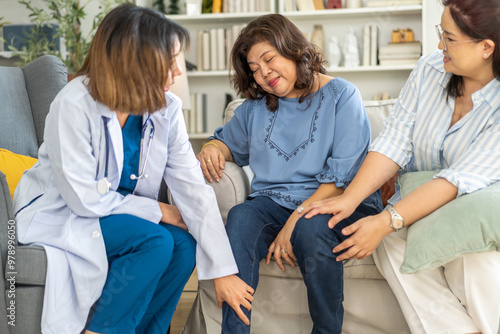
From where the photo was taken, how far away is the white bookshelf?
3.33 metres

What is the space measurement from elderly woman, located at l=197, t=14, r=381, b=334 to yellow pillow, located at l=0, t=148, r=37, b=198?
531 mm

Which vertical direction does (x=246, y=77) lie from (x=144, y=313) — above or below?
above

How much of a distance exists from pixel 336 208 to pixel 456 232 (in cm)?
31

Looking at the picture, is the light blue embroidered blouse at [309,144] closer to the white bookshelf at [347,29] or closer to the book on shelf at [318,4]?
the white bookshelf at [347,29]

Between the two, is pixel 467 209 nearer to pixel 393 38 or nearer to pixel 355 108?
pixel 355 108

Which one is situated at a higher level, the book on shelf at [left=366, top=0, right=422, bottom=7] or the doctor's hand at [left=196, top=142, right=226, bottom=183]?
the book on shelf at [left=366, top=0, right=422, bottom=7]

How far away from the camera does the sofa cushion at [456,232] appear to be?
1.16 metres

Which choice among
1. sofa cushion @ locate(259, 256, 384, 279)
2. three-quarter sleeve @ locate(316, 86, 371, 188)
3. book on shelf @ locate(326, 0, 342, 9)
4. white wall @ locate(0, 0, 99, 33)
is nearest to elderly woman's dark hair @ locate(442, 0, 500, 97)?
three-quarter sleeve @ locate(316, 86, 371, 188)

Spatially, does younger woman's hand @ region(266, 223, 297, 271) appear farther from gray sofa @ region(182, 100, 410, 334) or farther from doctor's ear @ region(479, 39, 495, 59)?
doctor's ear @ region(479, 39, 495, 59)

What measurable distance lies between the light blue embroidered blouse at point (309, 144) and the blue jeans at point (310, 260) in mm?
152

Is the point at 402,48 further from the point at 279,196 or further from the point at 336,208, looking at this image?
the point at 336,208

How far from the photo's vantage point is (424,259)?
3.91ft

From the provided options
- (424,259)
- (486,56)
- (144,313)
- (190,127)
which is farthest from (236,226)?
(190,127)

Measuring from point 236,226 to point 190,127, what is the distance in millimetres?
2293
